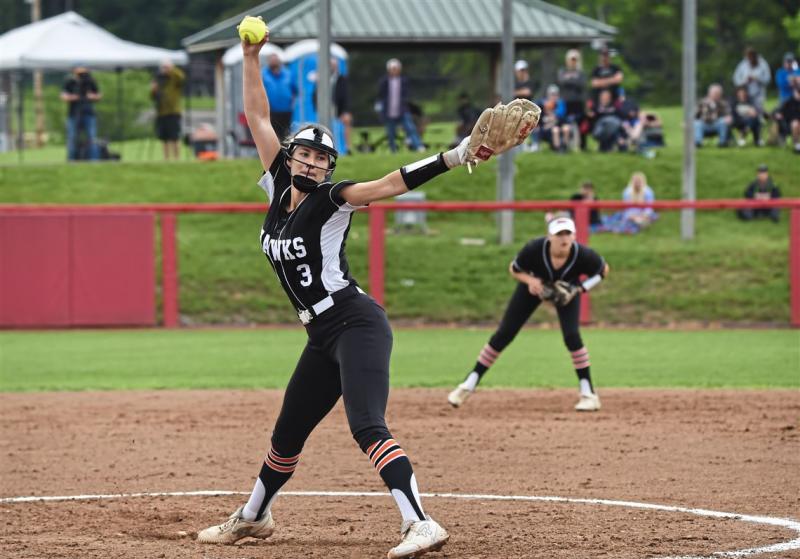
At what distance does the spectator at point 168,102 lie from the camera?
28219 mm

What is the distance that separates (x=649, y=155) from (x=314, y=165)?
21966 millimetres

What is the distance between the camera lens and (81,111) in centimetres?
2873

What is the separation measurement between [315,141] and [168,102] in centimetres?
2224

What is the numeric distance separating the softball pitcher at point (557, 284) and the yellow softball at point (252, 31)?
16.8 feet

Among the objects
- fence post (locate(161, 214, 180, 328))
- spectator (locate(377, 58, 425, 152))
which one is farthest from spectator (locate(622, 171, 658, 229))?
fence post (locate(161, 214, 180, 328))

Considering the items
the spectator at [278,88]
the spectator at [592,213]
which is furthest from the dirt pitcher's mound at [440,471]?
the spectator at [278,88]

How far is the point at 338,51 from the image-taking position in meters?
28.7

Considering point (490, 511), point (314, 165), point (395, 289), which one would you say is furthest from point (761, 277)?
point (314, 165)

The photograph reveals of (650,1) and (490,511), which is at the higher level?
(650,1)

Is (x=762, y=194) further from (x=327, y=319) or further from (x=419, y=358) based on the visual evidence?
(x=327, y=319)

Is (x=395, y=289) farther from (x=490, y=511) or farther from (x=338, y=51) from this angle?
(x=490, y=511)

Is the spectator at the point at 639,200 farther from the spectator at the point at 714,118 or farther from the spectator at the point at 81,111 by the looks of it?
the spectator at the point at 81,111

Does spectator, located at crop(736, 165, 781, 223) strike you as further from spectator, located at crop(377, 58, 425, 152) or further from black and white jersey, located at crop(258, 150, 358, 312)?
black and white jersey, located at crop(258, 150, 358, 312)

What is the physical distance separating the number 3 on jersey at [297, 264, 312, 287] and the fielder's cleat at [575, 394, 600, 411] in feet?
20.6
